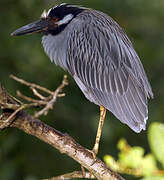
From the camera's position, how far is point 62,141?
289cm

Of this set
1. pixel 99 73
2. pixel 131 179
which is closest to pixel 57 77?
pixel 99 73

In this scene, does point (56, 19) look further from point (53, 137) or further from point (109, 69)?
point (53, 137)

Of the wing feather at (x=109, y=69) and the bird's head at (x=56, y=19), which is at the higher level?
the bird's head at (x=56, y=19)

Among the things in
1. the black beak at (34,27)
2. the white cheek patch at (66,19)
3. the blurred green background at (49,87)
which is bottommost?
the blurred green background at (49,87)

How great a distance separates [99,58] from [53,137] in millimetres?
1024

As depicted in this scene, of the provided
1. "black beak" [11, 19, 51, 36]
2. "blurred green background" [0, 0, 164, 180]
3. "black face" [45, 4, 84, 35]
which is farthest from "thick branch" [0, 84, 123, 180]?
"black face" [45, 4, 84, 35]

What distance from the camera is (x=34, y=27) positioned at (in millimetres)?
3756

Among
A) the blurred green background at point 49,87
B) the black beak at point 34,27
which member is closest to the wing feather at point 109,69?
the black beak at point 34,27

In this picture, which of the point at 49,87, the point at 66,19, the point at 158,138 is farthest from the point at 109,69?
the point at 158,138

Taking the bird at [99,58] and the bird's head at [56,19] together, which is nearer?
the bird at [99,58]

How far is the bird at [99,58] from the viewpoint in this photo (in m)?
3.54

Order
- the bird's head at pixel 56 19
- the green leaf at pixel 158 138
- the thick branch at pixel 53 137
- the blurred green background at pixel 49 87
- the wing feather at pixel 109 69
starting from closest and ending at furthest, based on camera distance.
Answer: the green leaf at pixel 158 138 < the thick branch at pixel 53 137 < the wing feather at pixel 109 69 < the bird's head at pixel 56 19 < the blurred green background at pixel 49 87

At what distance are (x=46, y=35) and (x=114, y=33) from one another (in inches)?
24.2

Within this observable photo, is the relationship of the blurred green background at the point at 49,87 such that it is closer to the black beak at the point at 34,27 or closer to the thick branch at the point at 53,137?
the black beak at the point at 34,27
